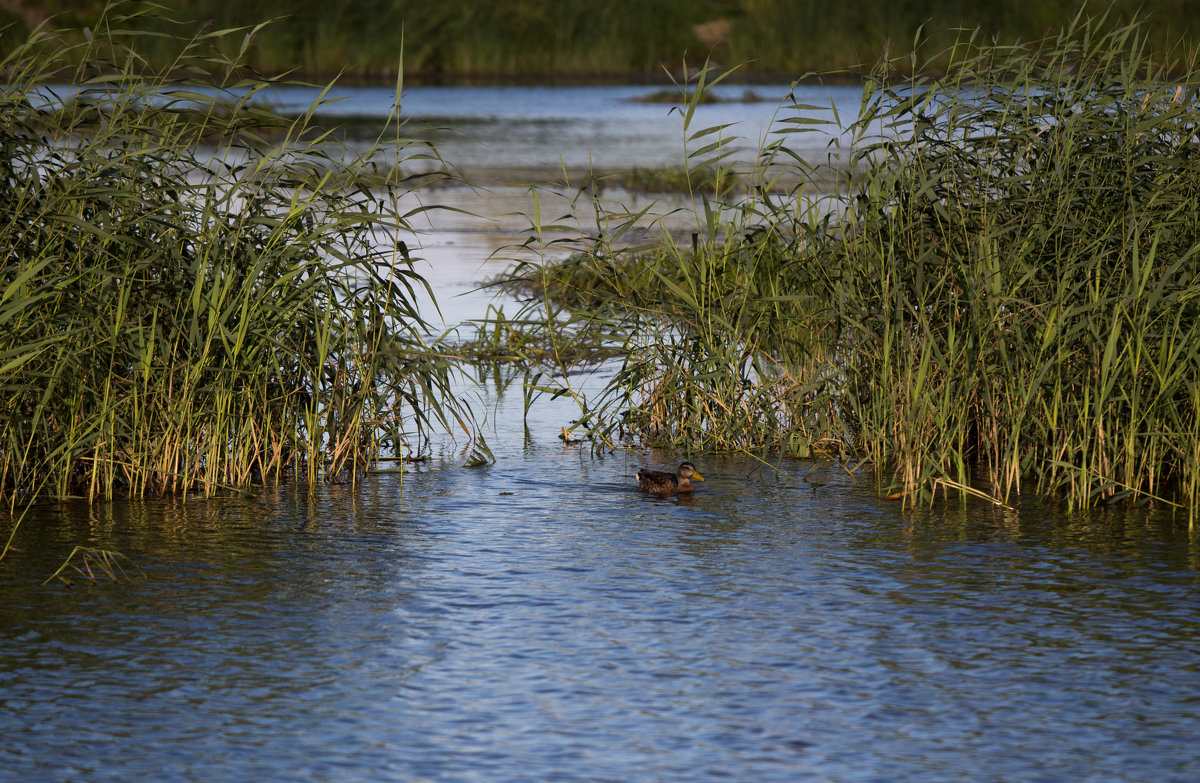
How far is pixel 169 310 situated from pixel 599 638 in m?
2.87

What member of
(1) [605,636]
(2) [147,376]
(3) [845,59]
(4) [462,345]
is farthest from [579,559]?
(3) [845,59]

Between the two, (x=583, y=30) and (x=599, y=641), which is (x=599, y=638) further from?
(x=583, y=30)

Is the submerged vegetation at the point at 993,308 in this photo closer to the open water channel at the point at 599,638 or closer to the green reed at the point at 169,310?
the open water channel at the point at 599,638

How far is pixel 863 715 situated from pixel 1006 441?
2845 mm

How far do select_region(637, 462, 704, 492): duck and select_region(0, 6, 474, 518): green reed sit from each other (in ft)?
3.32

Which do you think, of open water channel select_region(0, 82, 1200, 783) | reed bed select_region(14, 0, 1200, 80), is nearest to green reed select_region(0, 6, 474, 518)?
open water channel select_region(0, 82, 1200, 783)

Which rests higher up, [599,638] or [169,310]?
[169,310]

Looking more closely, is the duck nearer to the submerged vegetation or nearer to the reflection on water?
the reflection on water

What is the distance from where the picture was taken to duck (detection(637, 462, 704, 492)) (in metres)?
7.18

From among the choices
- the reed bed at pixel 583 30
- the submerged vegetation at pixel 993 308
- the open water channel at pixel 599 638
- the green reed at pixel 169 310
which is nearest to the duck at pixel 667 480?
the open water channel at pixel 599 638

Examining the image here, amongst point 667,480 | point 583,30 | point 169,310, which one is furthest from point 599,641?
point 583,30

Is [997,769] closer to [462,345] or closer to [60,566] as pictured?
[60,566]

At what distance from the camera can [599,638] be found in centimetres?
524

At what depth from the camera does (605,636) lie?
5.26 m
